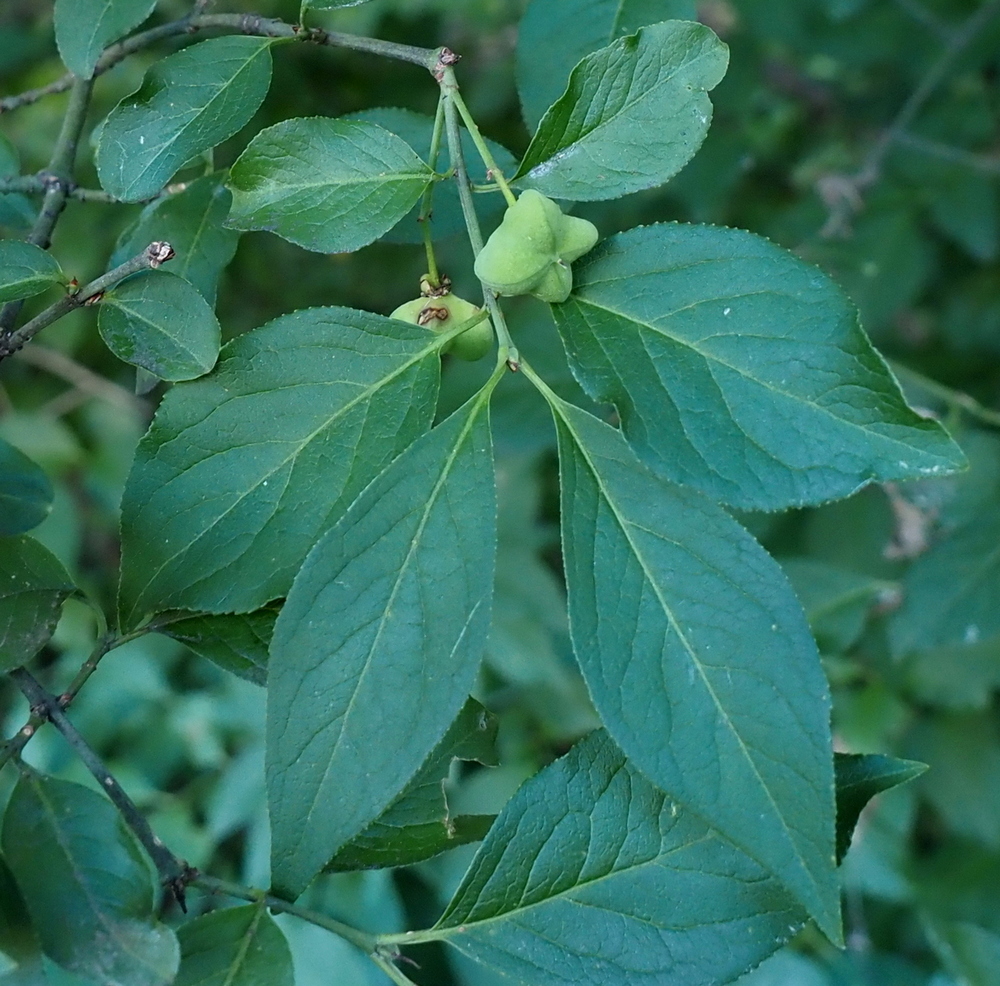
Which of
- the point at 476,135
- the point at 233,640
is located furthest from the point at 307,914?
the point at 476,135

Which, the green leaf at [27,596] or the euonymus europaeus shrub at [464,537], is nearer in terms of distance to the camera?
the euonymus europaeus shrub at [464,537]

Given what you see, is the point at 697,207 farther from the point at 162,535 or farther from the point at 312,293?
the point at 162,535

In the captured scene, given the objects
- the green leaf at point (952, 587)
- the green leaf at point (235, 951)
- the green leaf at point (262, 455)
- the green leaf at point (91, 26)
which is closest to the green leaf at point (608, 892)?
the green leaf at point (235, 951)

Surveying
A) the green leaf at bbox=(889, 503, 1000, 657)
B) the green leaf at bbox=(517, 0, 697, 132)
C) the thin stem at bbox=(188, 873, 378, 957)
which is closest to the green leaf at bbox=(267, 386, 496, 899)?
the thin stem at bbox=(188, 873, 378, 957)

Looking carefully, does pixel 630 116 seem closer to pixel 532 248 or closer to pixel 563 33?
pixel 532 248

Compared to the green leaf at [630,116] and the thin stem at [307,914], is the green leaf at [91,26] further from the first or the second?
the thin stem at [307,914]

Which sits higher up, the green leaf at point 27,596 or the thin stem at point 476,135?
the thin stem at point 476,135

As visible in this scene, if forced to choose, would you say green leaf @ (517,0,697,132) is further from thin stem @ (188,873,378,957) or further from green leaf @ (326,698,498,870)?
thin stem @ (188,873,378,957)

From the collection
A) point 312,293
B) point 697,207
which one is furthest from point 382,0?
point 697,207
